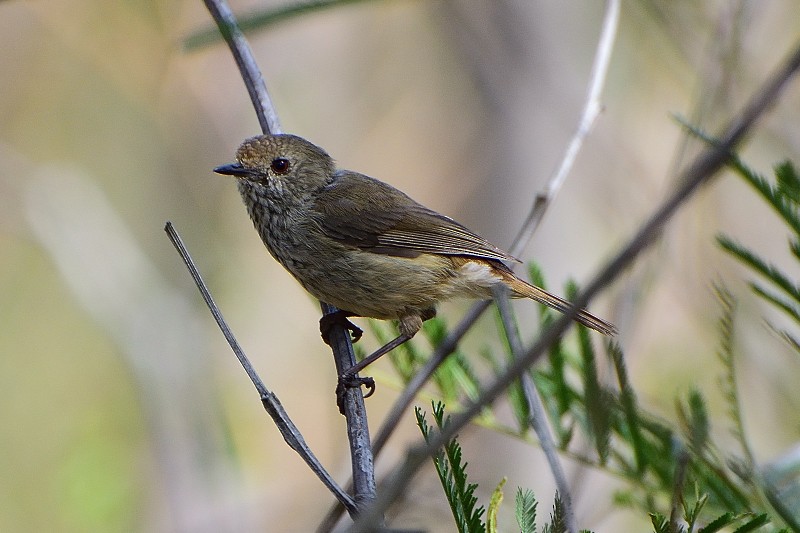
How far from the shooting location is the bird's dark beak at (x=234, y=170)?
12.7 feet

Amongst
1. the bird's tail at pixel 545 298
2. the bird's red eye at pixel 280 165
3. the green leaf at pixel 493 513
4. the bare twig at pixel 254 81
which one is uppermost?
the bird's red eye at pixel 280 165

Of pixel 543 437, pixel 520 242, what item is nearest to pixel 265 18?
pixel 543 437

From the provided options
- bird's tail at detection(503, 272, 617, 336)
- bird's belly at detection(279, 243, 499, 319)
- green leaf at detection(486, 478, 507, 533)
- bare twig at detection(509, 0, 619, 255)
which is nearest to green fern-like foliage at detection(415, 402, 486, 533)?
green leaf at detection(486, 478, 507, 533)

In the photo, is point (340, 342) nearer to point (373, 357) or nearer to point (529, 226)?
point (373, 357)

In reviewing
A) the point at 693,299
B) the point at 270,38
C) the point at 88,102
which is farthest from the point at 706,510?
the point at 88,102

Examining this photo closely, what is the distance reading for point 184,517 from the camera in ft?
17.3

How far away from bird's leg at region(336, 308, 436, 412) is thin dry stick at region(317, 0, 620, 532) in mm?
213

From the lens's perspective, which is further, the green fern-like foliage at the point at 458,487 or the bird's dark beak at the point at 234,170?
the bird's dark beak at the point at 234,170

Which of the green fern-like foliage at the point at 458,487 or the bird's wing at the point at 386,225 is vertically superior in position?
the bird's wing at the point at 386,225

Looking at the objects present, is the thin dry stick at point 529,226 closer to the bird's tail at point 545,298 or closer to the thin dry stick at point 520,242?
the thin dry stick at point 520,242

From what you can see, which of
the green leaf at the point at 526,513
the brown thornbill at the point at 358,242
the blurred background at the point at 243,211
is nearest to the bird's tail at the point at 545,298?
the brown thornbill at the point at 358,242

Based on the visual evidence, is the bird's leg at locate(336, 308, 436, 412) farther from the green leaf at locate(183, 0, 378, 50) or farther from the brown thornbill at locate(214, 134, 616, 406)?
the green leaf at locate(183, 0, 378, 50)

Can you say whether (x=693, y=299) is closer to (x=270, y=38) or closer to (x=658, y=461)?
(x=658, y=461)

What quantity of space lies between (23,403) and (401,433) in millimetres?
3473
